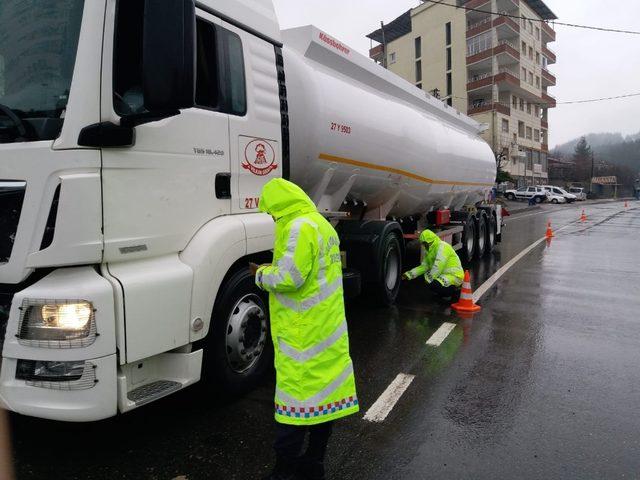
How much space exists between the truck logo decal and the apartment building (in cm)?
4684

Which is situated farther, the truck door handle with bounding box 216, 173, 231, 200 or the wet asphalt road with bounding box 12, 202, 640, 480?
the truck door handle with bounding box 216, 173, 231, 200

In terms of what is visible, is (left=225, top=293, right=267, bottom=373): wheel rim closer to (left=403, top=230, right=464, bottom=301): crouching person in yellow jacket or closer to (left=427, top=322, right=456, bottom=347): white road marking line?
(left=427, top=322, right=456, bottom=347): white road marking line

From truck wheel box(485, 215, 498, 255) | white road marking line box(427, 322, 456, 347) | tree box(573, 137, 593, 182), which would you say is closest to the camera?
white road marking line box(427, 322, 456, 347)

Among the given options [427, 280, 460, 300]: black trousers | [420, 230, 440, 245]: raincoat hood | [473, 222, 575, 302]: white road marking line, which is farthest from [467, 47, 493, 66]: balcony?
[427, 280, 460, 300]: black trousers

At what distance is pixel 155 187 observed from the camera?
118 inches

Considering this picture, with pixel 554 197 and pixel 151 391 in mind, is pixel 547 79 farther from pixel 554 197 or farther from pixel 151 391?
pixel 151 391

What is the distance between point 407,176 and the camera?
23.7ft

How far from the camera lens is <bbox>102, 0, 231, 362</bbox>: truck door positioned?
274 centimetres

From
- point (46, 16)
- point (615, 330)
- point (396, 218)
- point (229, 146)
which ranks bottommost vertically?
point (615, 330)

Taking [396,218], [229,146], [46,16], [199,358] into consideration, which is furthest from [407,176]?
[46,16]

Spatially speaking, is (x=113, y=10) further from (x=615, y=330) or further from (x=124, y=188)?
(x=615, y=330)

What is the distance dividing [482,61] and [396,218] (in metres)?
49.2

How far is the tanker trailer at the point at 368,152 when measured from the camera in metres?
4.91

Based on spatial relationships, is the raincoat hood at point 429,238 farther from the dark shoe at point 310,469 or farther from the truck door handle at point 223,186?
the dark shoe at point 310,469
